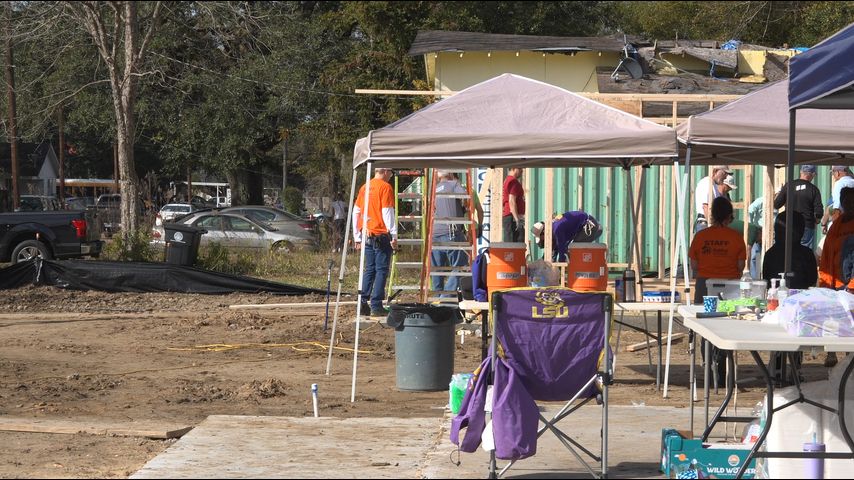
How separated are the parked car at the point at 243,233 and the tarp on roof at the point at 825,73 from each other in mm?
19698

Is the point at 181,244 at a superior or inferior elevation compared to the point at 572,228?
inferior

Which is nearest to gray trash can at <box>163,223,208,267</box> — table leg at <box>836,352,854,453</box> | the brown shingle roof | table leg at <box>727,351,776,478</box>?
the brown shingle roof

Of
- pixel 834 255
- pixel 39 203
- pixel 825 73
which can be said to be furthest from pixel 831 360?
pixel 39 203

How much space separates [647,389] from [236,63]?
27955 mm

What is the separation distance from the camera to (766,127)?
9023 mm

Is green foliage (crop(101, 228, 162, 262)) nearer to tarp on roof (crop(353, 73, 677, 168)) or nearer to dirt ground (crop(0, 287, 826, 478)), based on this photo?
dirt ground (crop(0, 287, 826, 478))

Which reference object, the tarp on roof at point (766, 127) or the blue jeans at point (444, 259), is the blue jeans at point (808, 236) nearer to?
the tarp on roof at point (766, 127)

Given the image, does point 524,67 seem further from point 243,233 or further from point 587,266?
point 587,266

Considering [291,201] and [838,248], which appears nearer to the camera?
[838,248]

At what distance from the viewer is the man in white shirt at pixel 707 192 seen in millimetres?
13578

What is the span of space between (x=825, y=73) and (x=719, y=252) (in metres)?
3.22

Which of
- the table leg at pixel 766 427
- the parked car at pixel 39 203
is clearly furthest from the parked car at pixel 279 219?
the table leg at pixel 766 427

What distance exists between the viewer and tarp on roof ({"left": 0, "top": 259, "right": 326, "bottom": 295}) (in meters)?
18.2

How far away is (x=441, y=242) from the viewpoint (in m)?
13.5
